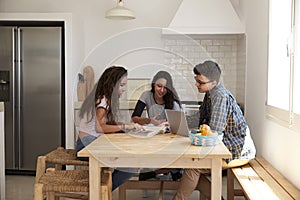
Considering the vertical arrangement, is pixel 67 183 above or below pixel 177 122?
below

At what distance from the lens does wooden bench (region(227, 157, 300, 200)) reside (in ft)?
8.95

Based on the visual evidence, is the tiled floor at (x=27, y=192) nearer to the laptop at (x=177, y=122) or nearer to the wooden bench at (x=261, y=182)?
the wooden bench at (x=261, y=182)

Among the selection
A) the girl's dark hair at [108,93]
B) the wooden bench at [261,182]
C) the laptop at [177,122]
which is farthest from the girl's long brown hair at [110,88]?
the wooden bench at [261,182]

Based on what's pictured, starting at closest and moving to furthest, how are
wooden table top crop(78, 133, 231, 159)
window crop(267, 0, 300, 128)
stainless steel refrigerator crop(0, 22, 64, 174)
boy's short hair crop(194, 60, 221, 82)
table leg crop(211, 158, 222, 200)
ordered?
wooden table top crop(78, 133, 231, 159), table leg crop(211, 158, 222, 200), window crop(267, 0, 300, 128), boy's short hair crop(194, 60, 221, 82), stainless steel refrigerator crop(0, 22, 64, 174)

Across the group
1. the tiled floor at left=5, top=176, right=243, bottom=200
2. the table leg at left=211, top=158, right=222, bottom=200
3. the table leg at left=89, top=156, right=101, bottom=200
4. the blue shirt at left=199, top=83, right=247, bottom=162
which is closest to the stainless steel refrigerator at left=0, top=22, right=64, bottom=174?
the tiled floor at left=5, top=176, right=243, bottom=200

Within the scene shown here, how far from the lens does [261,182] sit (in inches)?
120

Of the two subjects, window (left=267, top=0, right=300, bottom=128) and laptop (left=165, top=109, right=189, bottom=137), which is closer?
window (left=267, top=0, right=300, bottom=128)

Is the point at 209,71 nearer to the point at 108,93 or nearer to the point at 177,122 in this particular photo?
the point at 177,122

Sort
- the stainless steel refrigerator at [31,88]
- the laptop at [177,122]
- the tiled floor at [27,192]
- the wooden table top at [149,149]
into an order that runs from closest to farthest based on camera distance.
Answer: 1. the wooden table top at [149,149]
2. the laptop at [177,122]
3. the tiled floor at [27,192]
4. the stainless steel refrigerator at [31,88]

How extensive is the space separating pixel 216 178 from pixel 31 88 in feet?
10.2

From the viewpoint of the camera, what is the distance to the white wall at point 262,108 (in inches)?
123

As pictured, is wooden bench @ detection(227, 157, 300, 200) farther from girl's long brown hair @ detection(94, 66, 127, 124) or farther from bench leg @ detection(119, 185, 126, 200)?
girl's long brown hair @ detection(94, 66, 127, 124)

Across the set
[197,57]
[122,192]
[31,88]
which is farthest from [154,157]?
[197,57]

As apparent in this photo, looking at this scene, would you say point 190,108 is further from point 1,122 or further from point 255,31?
point 1,122
